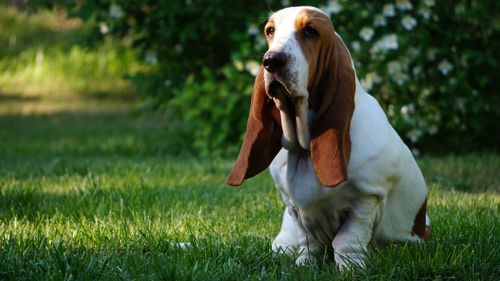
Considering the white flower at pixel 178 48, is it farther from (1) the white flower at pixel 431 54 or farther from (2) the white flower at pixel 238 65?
(1) the white flower at pixel 431 54

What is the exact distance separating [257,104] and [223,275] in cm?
68

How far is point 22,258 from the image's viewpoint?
138 inches

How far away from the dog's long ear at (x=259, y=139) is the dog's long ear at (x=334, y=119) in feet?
0.62

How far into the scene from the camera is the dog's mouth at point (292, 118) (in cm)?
333

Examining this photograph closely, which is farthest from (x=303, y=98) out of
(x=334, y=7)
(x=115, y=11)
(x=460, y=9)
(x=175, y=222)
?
(x=115, y=11)

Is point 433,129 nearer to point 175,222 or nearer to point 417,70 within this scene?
point 417,70

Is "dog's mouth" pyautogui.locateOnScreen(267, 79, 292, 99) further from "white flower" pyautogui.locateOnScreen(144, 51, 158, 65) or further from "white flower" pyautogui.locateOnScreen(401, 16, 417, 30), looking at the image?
"white flower" pyautogui.locateOnScreen(144, 51, 158, 65)

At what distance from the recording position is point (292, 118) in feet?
11.3

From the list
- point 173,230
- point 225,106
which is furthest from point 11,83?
point 173,230

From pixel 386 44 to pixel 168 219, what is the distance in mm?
3247

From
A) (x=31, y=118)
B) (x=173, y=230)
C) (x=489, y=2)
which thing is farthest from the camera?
(x=31, y=118)

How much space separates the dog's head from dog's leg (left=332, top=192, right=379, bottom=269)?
24 centimetres

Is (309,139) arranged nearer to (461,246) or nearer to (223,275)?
(223,275)

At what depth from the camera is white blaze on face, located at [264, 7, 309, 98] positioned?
321cm
